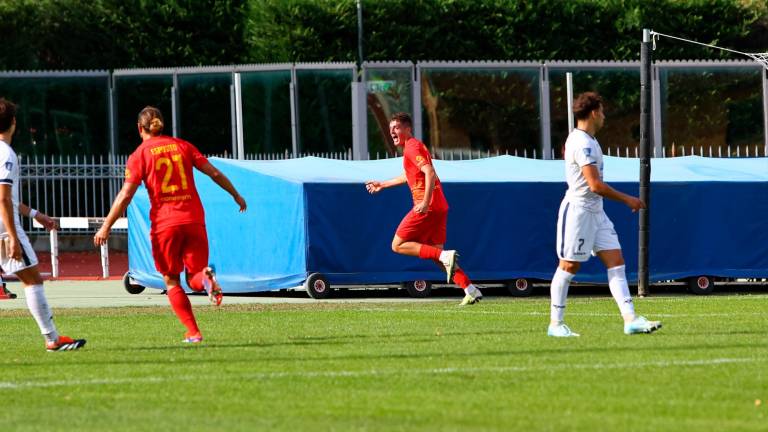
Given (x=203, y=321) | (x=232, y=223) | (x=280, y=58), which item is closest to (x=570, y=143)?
(x=203, y=321)

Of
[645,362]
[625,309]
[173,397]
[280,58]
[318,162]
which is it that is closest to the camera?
[173,397]

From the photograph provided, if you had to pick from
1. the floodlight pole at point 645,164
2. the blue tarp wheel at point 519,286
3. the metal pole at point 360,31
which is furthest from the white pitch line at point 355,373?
the metal pole at point 360,31

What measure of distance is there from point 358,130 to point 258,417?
25476 mm

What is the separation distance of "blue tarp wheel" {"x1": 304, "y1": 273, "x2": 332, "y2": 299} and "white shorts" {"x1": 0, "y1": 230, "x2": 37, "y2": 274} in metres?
8.67

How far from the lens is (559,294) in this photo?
12414mm

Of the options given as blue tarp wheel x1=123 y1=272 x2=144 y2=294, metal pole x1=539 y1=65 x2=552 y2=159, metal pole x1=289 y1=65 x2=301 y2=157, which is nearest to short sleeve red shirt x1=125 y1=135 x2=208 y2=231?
blue tarp wheel x1=123 y1=272 x2=144 y2=294

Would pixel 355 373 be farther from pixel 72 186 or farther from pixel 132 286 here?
pixel 72 186

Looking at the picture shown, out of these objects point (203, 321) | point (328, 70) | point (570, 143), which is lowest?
point (203, 321)

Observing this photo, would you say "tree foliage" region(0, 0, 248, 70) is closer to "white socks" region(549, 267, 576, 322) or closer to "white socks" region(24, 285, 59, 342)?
"white socks" region(24, 285, 59, 342)

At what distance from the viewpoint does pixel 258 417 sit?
7.89 meters

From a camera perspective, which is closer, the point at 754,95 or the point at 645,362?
the point at 645,362

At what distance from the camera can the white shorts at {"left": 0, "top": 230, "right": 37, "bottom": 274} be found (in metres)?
11.8

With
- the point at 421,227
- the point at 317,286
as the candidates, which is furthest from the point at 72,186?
the point at 421,227

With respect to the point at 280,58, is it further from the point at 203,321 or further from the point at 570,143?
the point at 570,143
